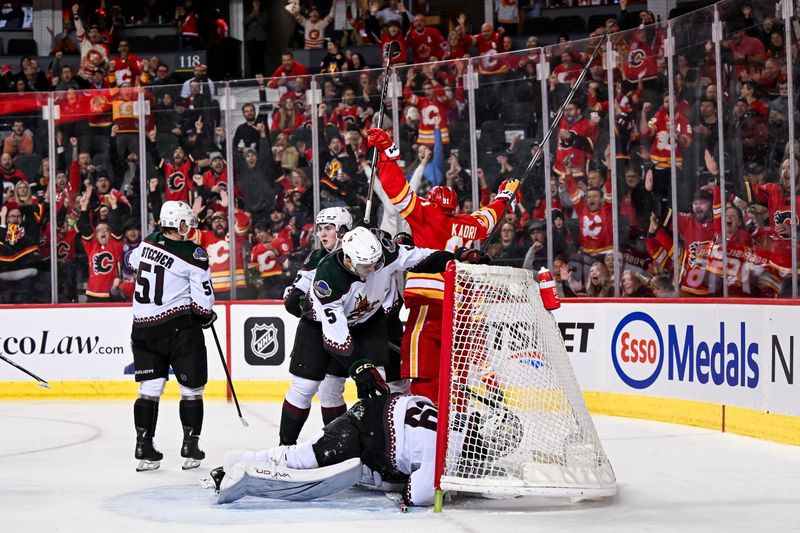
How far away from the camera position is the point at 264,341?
8.96 metres

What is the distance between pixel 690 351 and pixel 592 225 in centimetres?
135

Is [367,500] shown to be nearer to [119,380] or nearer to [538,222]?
[538,222]

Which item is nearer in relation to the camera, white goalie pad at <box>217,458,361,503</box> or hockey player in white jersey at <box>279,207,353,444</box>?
white goalie pad at <box>217,458,361,503</box>

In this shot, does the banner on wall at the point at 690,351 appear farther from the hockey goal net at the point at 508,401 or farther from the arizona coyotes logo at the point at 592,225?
the hockey goal net at the point at 508,401

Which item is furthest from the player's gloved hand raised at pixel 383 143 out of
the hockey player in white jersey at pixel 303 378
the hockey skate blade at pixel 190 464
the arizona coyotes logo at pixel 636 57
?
the arizona coyotes logo at pixel 636 57

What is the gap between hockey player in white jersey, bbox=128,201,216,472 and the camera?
5629 mm

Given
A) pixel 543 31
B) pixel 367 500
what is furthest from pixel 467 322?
pixel 543 31

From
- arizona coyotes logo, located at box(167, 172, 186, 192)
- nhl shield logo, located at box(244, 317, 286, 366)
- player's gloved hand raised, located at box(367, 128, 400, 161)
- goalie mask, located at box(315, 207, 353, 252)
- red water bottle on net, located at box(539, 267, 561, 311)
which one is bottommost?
nhl shield logo, located at box(244, 317, 286, 366)

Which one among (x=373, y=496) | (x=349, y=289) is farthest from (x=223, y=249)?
(x=373, y=496)

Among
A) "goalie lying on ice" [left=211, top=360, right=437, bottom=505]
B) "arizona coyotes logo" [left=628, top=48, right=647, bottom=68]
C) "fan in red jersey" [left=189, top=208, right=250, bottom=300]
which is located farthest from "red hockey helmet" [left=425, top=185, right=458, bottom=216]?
"fan in red jersey" [left=189, top=208, right=250, bottom=300]

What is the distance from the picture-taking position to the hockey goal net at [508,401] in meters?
4.38

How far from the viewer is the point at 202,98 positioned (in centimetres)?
929

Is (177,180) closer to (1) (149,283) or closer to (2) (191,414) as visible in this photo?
(1) (149,283)

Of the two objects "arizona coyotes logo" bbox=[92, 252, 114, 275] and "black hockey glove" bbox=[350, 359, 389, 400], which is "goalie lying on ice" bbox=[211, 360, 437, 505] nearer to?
"black hockey glove" bbox=[350, 359, 389, 400]
